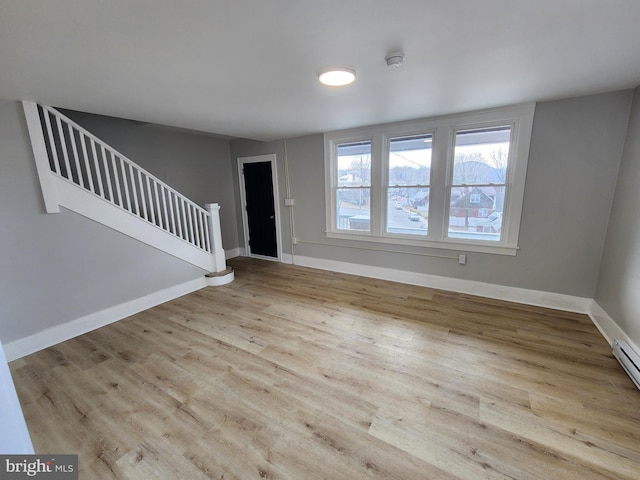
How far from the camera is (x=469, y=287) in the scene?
360cm

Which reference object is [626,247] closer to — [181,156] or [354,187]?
[354,187]

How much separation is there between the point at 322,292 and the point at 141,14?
327 centimetres

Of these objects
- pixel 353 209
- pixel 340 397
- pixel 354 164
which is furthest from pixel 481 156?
pixel 340 397

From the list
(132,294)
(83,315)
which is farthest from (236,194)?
(83,315)

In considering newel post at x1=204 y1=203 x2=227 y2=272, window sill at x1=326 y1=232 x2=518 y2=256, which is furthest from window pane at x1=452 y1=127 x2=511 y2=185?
newel post at x1=204 y1=203 x2=227 y2=272

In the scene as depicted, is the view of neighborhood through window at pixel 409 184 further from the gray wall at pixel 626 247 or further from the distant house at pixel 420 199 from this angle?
the gray wall at pixel 626 247

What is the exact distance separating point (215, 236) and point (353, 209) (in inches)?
89.2

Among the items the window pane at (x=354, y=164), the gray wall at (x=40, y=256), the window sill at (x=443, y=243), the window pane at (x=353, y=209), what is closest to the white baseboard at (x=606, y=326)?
the window sill at (x=443, y=243)

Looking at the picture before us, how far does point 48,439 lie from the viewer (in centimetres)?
166

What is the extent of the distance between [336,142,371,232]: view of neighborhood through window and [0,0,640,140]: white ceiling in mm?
1421

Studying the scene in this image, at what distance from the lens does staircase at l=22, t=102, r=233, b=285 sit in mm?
2607

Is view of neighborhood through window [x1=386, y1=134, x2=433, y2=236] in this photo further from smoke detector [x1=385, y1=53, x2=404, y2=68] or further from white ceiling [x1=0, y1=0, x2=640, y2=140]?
smoke detector [x1=385, y1=53, x2=404, y2=68]

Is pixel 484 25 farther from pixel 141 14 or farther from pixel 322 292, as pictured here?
pixel 322 292

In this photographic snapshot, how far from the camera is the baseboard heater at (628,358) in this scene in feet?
6.49
